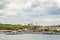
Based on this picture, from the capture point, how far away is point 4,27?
17350cm

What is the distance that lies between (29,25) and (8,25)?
1495cm

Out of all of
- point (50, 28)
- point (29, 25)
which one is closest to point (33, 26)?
point (29, 25)

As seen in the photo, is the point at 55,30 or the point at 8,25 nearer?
the point at 55,30

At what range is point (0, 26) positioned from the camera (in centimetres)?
17625

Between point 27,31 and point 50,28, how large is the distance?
17254 mm

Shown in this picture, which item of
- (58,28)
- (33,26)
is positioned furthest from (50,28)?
(33,26)

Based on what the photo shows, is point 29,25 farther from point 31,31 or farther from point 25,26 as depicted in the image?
point 31,31

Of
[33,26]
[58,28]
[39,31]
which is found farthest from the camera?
[33,26]

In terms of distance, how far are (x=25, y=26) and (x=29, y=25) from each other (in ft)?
12.3

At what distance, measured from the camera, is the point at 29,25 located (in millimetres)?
187000

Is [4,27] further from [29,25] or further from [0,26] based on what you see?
[29,25]

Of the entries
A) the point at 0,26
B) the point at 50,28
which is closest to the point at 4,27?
the point at 0,26

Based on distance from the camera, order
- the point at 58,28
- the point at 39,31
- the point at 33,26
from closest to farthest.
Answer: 1. the point at 39,31
2. the point at 58,28
3. the point at 33,26

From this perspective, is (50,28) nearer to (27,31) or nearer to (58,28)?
(58,28)
